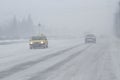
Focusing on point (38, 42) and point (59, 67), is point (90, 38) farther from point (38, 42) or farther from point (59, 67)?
point (59, 67)

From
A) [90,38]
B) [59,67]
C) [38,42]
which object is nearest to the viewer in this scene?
[59,67]

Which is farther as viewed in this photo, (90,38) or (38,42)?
(90,38)

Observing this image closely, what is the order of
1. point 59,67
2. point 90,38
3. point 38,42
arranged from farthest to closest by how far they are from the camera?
point 90,38 < point 38,42 < point 59,67

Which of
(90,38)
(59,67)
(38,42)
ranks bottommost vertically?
(90,38)

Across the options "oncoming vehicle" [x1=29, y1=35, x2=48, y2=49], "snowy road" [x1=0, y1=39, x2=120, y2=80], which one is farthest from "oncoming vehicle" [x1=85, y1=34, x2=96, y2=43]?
"snowy road" [x1=0, y1=39, x2=120, y2=80]

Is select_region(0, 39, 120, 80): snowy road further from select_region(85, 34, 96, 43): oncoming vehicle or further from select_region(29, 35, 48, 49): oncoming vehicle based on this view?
select_region(85, 34, 96, 43): oncoming vehicle

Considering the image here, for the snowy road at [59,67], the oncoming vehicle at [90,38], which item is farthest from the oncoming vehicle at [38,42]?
the oncoming vehicle at [90,38]

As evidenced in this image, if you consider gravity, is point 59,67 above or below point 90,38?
above

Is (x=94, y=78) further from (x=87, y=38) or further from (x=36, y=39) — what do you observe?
(x=87, y=38)

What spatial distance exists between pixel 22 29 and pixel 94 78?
166 meters

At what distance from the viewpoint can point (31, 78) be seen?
45.4ft

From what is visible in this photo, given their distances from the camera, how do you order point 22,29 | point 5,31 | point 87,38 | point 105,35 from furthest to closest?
point 22,29 < point 5,31 < point 105,35 < point 87,38

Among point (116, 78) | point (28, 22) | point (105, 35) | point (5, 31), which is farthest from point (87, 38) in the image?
point (28, 22)

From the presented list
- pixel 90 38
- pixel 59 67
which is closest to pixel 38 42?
pixel 59 67
